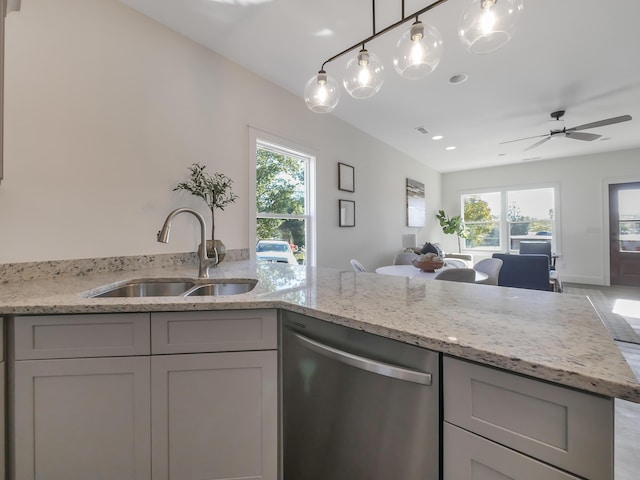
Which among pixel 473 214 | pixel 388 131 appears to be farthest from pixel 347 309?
pixel 473 214

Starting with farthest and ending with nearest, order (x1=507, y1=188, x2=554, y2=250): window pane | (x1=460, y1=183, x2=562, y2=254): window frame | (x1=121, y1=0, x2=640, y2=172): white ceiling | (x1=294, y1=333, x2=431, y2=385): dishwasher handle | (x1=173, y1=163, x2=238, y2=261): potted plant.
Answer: (x1=507, y1=188, x2=554, y2=250): window pane → (x1=460, y1=183, x2=562, y2=254): window frame → (x1=173, y1=163, x2=238, y2=261): potted plant → (x1=121, y1=0, x2=640, y2=172): white ceiling → (x1=294, y1=333, x2=431, y2=385): dishwasher handle

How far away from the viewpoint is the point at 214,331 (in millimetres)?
1048

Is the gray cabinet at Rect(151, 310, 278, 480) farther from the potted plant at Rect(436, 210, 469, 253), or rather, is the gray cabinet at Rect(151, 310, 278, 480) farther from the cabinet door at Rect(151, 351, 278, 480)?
the potted plant at Rect(436, 210, 469, 253)

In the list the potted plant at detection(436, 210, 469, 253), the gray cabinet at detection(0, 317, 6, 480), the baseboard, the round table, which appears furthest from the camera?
the potted plant at detection(436, 210, 469, 253)

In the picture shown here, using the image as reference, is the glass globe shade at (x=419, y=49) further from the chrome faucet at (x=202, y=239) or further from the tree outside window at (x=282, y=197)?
the tree outside window at (x=282, y=197)

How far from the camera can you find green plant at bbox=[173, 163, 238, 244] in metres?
2.11

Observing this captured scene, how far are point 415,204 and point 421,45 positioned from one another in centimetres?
480

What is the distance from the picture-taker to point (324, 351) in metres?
0.92

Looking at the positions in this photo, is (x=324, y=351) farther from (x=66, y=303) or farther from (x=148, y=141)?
(x=148, y=141)

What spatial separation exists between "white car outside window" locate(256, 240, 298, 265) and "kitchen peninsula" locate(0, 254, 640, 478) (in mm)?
1098

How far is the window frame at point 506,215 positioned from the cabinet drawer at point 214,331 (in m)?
7.10

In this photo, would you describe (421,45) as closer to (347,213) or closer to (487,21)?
(487,21)

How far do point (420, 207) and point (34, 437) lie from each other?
608cm

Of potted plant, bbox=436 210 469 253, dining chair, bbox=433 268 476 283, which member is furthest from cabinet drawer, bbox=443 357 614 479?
potted plant, bbox=436 210 469 253
